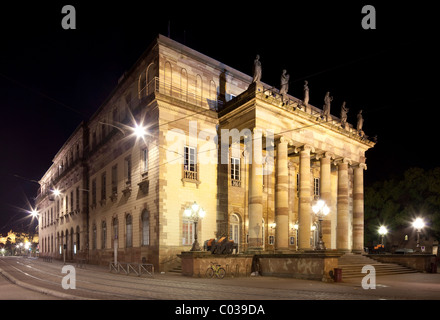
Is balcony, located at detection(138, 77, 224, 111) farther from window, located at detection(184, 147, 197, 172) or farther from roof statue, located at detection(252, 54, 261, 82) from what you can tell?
roof statue, located at detection(252, 54, 261, 82)

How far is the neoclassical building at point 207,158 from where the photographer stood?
81.5 ft

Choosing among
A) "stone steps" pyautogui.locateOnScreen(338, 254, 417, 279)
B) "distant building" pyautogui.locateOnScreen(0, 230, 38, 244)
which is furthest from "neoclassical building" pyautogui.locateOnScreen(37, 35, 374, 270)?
"distant building" pyautogui.locateOnScreen(0, 230, 38, 244)

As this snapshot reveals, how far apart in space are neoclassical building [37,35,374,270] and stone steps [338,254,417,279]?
3009 mm

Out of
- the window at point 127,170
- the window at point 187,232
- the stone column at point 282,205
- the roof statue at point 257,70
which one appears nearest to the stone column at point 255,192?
the stone column at point 282,205

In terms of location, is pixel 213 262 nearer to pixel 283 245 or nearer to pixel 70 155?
pixel 283 245

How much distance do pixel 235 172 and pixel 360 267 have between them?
37.6 feet

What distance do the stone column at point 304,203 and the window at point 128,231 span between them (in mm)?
13110

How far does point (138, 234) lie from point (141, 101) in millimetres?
10047

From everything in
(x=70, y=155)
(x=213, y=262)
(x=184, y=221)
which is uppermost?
(x=70, y=155)

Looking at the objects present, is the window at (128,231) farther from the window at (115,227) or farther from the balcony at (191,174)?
the balcony at (191,174)

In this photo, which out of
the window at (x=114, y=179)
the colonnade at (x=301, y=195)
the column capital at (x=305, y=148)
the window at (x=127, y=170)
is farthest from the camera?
the window at (x=114, y=179)

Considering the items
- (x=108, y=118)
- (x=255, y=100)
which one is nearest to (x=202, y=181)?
(x=255, y=100)

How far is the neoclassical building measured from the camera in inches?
978

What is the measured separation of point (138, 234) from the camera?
88.7ft
